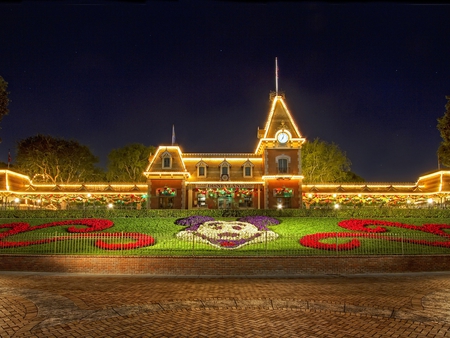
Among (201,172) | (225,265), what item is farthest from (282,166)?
(225,265)

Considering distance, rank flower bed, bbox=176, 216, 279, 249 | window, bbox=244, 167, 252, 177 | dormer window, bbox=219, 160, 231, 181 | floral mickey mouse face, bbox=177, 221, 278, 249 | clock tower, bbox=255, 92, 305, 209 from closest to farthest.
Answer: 1. floral mickey mouse face, bbox=177, 221, 278, 249
2. flower bed, bbox=176, 216, 279, 249
3. clock tower, bbox=255, 92, 305, 209
4. dormer window, bbox=219, 160, 231, 181
5. window, bbox=244, 167, 252, 177

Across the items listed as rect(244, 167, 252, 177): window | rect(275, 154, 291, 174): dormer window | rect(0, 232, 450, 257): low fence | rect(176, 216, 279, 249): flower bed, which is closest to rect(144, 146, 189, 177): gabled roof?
rect(244, 167, 252, 177): window

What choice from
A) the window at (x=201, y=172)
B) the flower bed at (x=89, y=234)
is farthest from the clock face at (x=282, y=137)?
the flower bed at (x=89, y=234)

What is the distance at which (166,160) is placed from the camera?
41656 millimetres

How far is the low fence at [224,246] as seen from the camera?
63.4 feet

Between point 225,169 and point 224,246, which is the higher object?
point 225,169

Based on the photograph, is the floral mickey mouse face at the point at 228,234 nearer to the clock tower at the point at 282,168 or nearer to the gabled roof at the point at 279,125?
the clock tower at the point at 282,168

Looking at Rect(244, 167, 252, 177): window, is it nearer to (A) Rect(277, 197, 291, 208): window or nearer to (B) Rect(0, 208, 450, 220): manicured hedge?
(A) Rect(277, 197, 291, 208): window

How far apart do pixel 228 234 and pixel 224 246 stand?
9.29ft

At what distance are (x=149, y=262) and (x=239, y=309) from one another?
834 cm

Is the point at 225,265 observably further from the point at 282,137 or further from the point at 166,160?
the point at 282,137

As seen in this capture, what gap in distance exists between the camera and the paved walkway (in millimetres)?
8609

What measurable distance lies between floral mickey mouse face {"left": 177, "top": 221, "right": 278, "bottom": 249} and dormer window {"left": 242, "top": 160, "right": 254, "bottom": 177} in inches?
617

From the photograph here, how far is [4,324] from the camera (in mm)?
8898
